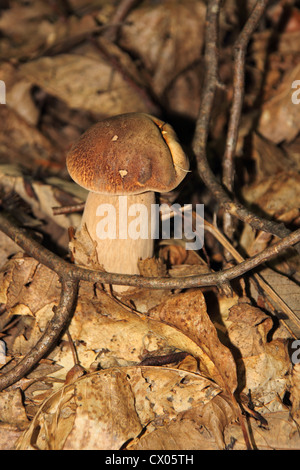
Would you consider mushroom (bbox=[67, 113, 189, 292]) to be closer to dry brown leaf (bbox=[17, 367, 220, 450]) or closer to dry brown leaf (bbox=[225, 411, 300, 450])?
dry brown leaf (bbox=[17, 367, 220, 450])

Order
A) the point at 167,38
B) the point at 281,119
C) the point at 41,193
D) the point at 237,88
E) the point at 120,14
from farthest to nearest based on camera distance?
1. the point at 120,14
2. the point at 167,38
3. the point at 281,119
4. the point at 41,193
5. the point at 237,88

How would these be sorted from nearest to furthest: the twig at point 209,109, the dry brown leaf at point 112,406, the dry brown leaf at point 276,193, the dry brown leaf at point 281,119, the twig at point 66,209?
the dry brown leaf at point 112,406 → the twig at point 209,109 → the twig at point 66,209 → the dry brown leaf at point 276,193 → the dry brown leaf at point 281,119

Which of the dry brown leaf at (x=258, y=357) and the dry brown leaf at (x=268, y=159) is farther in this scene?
the dry brown leaf at (x=268, y=159)

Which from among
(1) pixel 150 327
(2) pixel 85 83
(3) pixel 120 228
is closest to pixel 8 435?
(1) pixel 150 327

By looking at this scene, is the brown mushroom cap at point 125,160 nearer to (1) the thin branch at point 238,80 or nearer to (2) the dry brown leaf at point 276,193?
(1) the thin branch at point 238,80

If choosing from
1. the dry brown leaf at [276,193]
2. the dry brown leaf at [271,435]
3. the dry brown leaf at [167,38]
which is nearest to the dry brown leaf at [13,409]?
the dry brown leaf at [271,435]

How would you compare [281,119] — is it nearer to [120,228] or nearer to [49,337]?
[120,228]

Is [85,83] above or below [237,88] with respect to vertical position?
below
